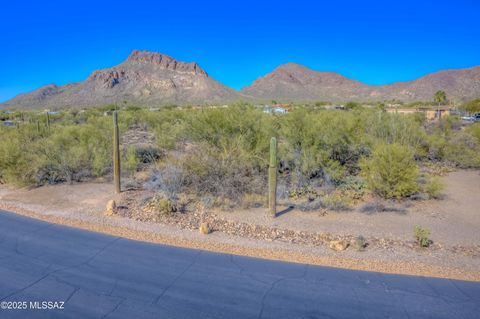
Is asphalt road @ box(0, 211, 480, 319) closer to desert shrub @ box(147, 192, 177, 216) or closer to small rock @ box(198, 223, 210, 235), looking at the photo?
small rock @ box(198, 223, 210, 235)

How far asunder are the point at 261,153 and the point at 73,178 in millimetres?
8866

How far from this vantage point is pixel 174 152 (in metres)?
21.4

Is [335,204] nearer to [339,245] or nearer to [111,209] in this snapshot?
[339,245]

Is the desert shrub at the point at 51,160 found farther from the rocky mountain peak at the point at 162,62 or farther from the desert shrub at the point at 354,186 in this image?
the rocky mountain peak at the point at 162,62

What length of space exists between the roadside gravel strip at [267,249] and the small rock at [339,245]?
0.57 ft

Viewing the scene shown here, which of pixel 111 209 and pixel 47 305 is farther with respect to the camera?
pixel 111 209

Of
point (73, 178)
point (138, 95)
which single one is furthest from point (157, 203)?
point (138, 95)

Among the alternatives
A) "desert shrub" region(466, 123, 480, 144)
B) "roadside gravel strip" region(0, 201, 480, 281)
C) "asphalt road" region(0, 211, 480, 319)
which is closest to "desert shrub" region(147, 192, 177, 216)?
"roadside gravel strip" region(0, 201, 480, 281)

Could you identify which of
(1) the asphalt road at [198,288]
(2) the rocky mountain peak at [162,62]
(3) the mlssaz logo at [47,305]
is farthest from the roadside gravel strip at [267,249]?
(2) the rocky mountain peak at [162,62]

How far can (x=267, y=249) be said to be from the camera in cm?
868

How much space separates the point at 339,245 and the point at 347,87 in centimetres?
12658

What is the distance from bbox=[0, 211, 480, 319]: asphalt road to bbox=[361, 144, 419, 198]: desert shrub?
6946 millimetres

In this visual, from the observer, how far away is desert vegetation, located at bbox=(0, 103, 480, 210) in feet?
44.8

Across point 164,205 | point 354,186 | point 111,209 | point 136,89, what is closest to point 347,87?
point 136,89
